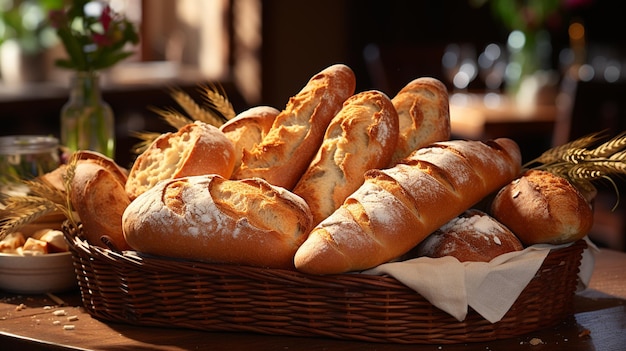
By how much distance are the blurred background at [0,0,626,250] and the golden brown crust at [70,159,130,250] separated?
1.41 m

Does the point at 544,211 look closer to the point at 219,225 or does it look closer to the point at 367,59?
the point at 219,225

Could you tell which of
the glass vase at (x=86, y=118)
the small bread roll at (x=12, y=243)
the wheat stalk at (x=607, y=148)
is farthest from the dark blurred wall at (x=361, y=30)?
the small bread roll at (x=12, y=243)

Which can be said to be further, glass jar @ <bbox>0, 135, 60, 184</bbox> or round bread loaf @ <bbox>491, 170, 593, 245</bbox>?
glass jar @ <bbox>0, 135, 60, 184</bbox>

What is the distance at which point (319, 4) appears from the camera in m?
5.60

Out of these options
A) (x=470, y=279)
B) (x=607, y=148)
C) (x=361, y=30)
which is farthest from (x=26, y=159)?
(x=361, y=30)

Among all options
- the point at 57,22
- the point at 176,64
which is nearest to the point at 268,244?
the point at 57,22

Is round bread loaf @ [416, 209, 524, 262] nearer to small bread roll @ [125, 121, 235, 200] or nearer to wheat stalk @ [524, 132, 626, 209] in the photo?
wheat stalk @ [524, 132, 626, 209]

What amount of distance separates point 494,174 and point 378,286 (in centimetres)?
30

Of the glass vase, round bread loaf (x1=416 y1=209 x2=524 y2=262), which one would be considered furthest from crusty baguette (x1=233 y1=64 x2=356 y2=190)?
the glass vase

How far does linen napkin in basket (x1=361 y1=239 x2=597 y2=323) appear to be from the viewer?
3.96 feet

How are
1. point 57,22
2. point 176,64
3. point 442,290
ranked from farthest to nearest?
point 176,64, point 57,22, point 442,290

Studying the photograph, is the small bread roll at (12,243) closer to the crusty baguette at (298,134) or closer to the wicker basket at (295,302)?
the wicker basket at (295,302)

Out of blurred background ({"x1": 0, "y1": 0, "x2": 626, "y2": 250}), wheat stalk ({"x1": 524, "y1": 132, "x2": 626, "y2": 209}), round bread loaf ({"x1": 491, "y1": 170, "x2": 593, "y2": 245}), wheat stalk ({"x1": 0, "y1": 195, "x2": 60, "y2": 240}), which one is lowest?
blurred background ({"x1": 0, "y1": 0, "x2": 626, "y2": 250})

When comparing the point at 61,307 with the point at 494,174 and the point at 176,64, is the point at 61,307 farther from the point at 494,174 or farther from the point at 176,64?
the point at 176,64
